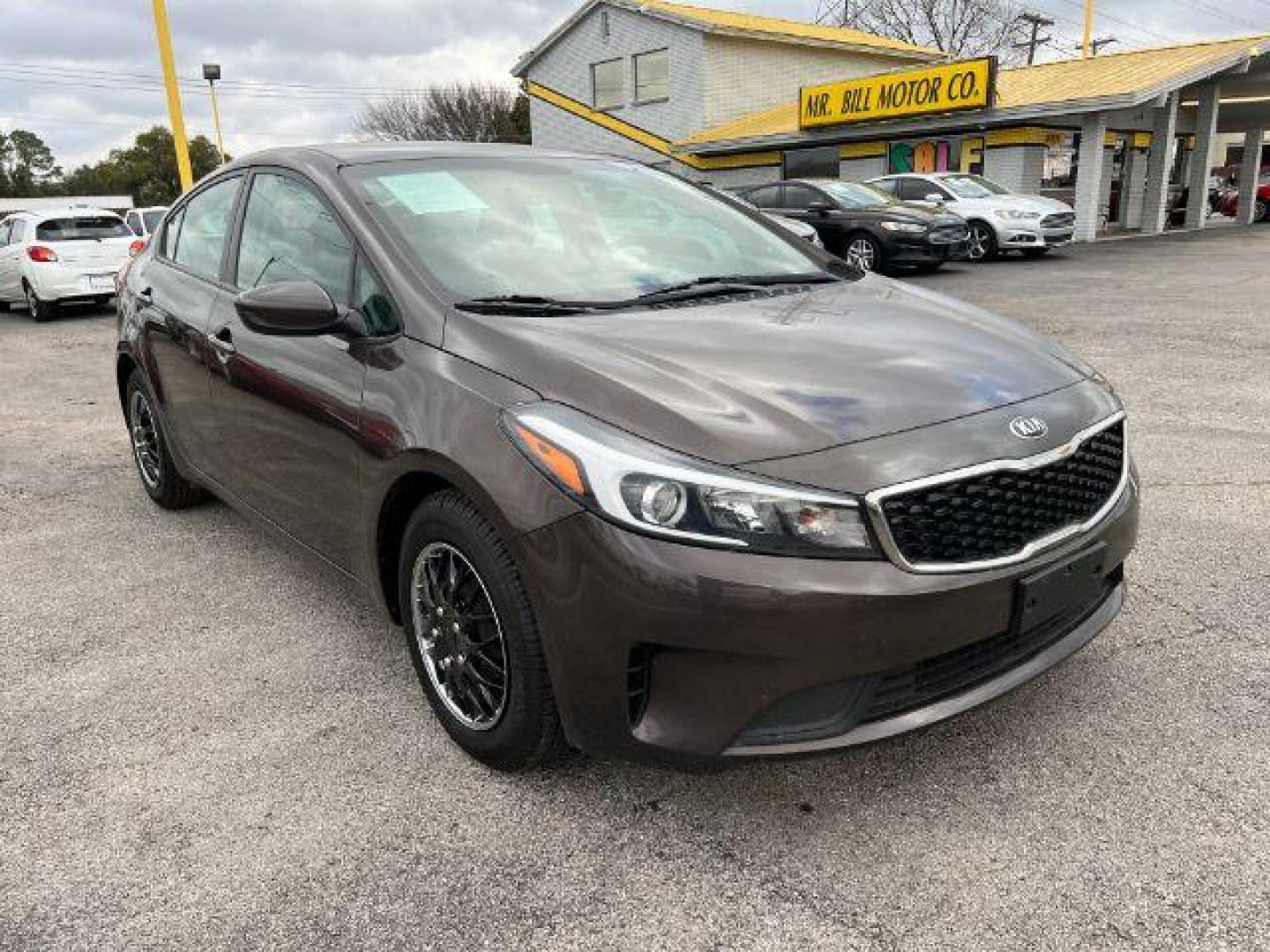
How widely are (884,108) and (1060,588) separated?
2302 centimetres

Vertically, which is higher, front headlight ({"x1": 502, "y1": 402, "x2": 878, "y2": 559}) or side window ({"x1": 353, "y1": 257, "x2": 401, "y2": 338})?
side window ({"x1": 353, "y1": 257, "x2": 401, "y2": 338})

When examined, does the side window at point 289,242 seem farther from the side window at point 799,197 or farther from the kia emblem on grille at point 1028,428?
the side window at point 799,197

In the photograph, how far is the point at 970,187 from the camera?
18.3m

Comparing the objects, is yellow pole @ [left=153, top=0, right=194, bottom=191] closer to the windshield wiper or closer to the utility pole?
the windshield wiper

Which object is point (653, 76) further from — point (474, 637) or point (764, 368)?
point (474, 637)

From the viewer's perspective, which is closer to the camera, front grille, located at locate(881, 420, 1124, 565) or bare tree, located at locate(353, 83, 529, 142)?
front grille, located at locate(881, 420, 1124, 565)

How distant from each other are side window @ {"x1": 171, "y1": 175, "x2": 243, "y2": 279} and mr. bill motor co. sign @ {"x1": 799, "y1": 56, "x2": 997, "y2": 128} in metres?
19.8

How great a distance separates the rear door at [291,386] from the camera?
2.94 m

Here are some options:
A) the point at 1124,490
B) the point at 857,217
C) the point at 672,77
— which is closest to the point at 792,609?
the point at 1124,490

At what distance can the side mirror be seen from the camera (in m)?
2.79

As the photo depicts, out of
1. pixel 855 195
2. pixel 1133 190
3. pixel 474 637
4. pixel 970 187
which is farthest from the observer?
pixel 1133 190

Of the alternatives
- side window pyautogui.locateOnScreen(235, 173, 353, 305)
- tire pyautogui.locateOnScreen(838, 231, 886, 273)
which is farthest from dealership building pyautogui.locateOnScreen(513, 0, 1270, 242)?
side window pyautogui.locateOnScreen(235, 173, 353, 305)

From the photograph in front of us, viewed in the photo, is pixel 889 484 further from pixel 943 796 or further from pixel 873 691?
pixel 943 796

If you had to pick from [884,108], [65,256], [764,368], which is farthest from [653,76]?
[764,368]
